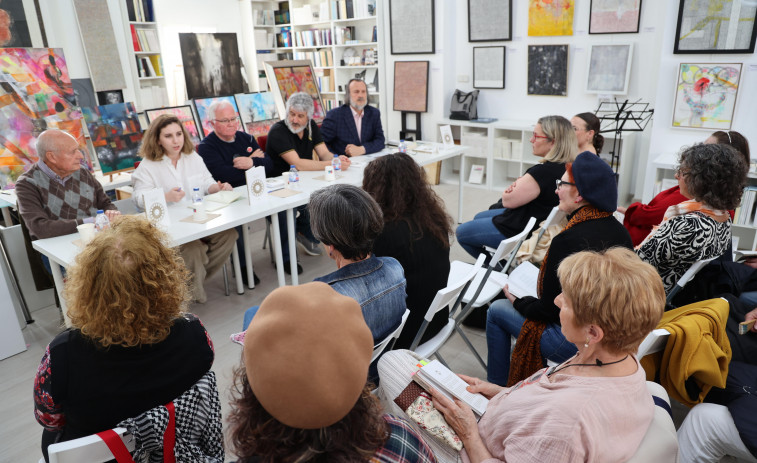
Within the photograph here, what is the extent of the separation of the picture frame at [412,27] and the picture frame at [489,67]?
59cm

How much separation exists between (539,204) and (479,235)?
470 millimetres

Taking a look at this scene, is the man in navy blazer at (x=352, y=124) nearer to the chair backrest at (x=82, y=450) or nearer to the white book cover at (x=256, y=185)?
the white book cover at (x=256, y=185)

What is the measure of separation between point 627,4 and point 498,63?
1.56m

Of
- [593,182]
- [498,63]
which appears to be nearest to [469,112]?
[498,63]

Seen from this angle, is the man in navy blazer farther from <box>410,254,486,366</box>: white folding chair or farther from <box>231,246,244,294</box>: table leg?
<box>410,254,486,366</box>: white folding chair

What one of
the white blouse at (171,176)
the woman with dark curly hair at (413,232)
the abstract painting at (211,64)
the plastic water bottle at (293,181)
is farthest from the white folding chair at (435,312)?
the abstract painting at (211,64)

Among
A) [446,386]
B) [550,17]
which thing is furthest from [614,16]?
[446,386]

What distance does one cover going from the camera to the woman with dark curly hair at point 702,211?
7.26 ft

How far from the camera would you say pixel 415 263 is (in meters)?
2.12

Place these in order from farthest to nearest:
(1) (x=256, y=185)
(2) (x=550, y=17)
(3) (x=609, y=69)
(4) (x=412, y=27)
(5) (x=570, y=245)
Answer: (4) (x=412, y=27)
(2) (x=550, y=17)
(3) (x=609, y=69)
(1) (x=256, y=185)
(5) (x=570, y=245)

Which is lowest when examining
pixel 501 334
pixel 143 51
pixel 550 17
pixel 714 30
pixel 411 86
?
pixel 501 334

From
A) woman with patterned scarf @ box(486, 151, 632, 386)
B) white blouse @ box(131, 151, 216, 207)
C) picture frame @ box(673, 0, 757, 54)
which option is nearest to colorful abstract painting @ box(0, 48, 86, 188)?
white blouse @ box(131, 151, 216, 207)

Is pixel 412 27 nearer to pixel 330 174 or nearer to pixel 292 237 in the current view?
pixel 330 174

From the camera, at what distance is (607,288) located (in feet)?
4.10
